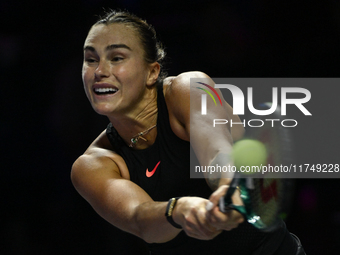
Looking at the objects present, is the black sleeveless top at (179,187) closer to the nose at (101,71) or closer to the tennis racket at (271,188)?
the nose at (101,71)

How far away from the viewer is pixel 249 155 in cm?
151

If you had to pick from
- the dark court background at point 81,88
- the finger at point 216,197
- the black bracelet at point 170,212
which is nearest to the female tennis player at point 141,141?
the black bracelet at point 170,212

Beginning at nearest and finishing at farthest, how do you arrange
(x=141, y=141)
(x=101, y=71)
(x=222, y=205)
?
(x=222, y=205), (x=101, y=71), (x=141, y=141)

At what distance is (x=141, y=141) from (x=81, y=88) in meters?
1.70

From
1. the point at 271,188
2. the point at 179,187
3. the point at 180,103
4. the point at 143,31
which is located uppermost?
the point at 143,31

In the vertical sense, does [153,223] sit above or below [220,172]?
below

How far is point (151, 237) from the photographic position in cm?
153

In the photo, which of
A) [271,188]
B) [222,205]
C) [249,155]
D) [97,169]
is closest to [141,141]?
[97,169]

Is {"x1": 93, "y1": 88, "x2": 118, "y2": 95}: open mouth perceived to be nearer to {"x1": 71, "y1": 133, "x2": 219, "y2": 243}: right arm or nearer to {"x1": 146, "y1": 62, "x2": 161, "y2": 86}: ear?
{"x1": 146, "y1": 62, "x2": 161, "y2": 86}: ear

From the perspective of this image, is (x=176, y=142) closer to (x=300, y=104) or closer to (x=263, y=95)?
(x=263, y=95)

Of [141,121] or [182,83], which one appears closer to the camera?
[182,83]

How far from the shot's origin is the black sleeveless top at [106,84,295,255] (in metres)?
1.81

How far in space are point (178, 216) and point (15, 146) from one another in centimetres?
243

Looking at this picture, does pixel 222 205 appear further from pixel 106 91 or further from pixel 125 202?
pixel 106 91
